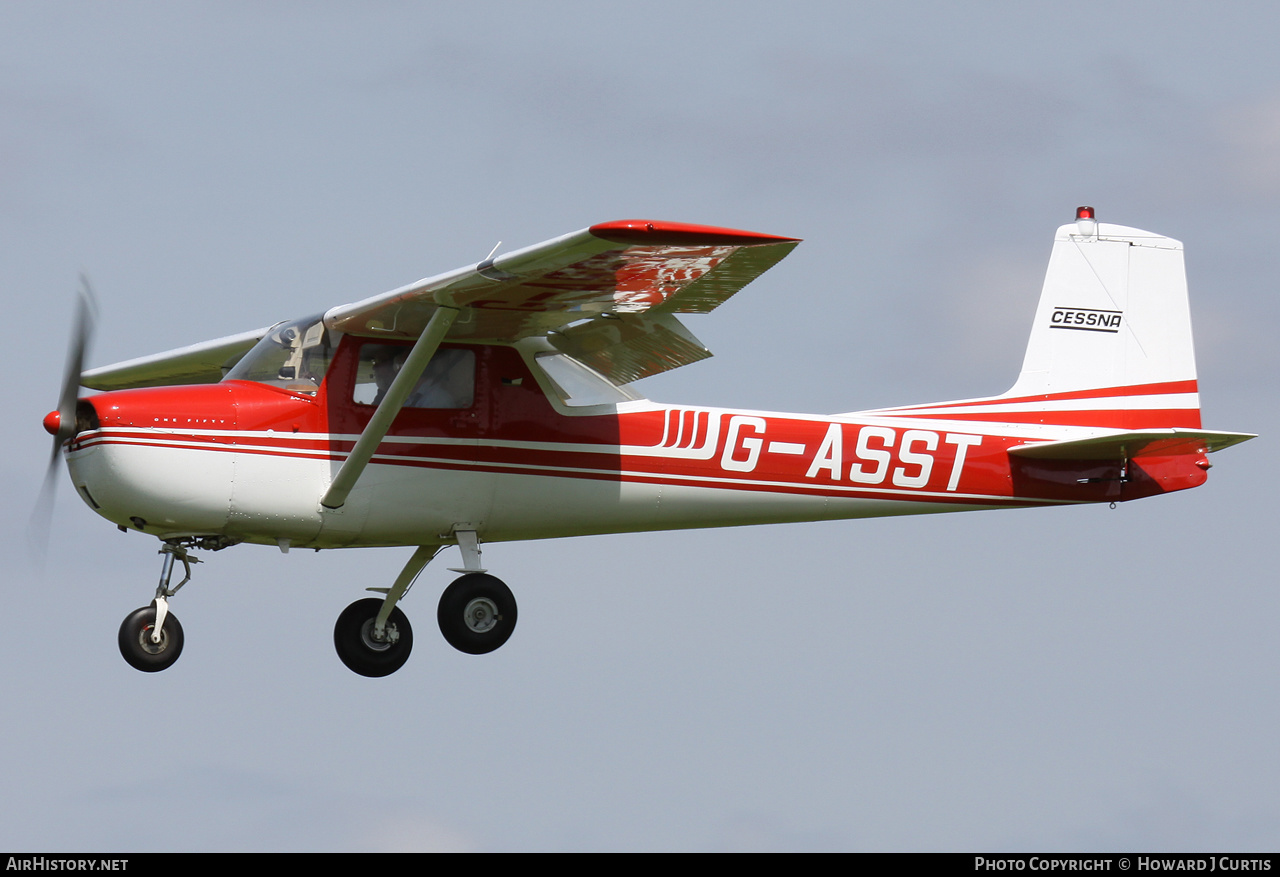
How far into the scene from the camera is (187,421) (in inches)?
529

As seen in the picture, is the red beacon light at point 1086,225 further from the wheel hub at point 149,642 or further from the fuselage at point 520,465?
the wheel hub at point 149,642

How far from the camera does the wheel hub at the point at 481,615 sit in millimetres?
14547

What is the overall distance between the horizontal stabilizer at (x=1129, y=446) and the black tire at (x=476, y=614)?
4.28 meters

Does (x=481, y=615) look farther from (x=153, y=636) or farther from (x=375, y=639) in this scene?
(x=153, y=636)

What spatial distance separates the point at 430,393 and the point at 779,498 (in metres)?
2.88

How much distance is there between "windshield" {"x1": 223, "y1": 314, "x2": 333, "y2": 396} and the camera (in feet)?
45.6

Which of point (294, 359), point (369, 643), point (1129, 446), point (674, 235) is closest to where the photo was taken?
point (674, 235)

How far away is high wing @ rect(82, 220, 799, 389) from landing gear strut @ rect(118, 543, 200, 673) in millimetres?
2345

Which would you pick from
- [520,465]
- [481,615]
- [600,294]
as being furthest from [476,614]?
[600,294]

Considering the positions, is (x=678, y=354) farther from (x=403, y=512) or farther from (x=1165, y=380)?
(x=1165, y=380)

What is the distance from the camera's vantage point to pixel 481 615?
47.9ft

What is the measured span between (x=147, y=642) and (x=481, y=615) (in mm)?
2479

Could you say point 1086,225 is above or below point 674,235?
above

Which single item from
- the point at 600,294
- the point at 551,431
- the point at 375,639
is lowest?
the point at 375,639
